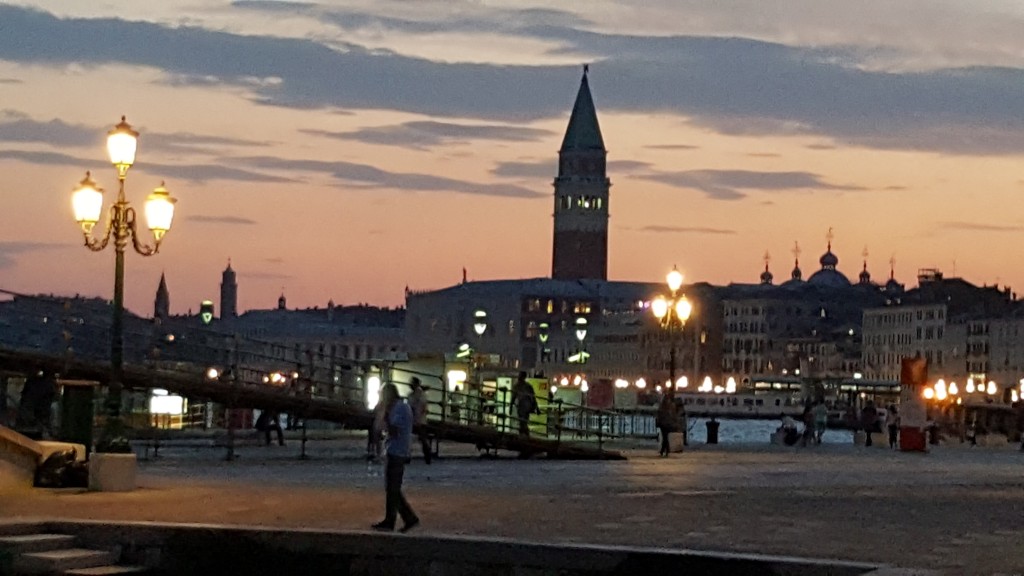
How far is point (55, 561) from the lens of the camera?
21172 millimetres

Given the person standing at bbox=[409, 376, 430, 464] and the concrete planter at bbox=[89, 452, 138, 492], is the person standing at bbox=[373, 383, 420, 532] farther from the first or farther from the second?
the person standing at bbox=[409, 376, 430, 464]

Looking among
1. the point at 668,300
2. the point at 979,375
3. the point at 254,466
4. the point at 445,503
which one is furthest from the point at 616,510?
the point at 979,375

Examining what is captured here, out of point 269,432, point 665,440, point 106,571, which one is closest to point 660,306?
point 665,440

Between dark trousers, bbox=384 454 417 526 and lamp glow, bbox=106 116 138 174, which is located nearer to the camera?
dark trousers, bbox=384 454 417 526

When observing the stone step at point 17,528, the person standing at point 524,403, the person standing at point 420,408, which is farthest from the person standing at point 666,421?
the stone step at point 17,528

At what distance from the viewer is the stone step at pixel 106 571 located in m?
21.1

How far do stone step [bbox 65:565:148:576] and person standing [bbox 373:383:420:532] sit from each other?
8.00 ft

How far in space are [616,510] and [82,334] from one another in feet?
64.5

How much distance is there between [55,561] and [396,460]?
364 cm

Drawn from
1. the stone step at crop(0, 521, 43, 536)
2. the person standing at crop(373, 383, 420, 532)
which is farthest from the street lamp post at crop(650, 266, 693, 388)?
the stone step at crop(0, 521, 43, 536)

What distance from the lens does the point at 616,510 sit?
25516 mm

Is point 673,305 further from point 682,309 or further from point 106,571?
point 106,571

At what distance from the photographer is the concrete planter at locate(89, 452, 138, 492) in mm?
27609

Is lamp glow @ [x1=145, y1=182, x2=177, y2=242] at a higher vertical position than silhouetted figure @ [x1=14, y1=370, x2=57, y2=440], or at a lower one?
higher
